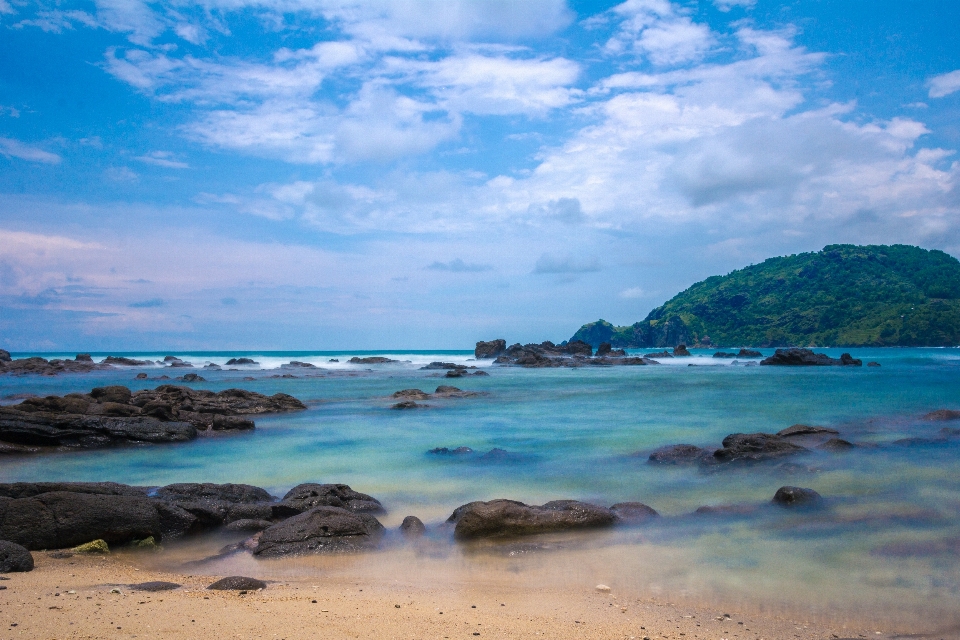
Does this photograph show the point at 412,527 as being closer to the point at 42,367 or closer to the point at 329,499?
the point at 329,499

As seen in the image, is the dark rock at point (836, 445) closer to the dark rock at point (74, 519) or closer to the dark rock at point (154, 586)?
the dark rock at point (154, 586)

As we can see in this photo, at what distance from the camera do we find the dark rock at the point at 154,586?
630 cm

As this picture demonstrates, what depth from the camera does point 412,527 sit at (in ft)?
30.1

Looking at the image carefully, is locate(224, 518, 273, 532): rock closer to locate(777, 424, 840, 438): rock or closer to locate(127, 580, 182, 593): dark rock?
locate(127, 580, 182, 593): dark rock

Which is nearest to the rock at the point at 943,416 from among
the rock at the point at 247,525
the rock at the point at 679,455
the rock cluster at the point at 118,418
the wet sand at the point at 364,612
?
the rock at the point at 679,455

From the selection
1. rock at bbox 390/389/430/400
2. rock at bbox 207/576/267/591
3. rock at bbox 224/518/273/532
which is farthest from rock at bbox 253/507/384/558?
rock at bbox 390/389/430/400

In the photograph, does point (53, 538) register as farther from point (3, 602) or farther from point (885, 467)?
point (885, 467)

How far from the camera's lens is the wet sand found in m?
5.15

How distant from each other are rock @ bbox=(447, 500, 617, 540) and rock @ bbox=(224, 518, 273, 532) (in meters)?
2.90

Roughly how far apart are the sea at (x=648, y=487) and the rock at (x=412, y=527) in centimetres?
21

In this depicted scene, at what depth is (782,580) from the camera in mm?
6996

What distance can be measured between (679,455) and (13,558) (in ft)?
41.3

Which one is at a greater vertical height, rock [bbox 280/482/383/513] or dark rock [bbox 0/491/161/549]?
dark rock [bbox 0/491/161/549]

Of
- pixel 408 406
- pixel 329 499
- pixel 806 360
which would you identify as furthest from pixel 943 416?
pixel 806 360
